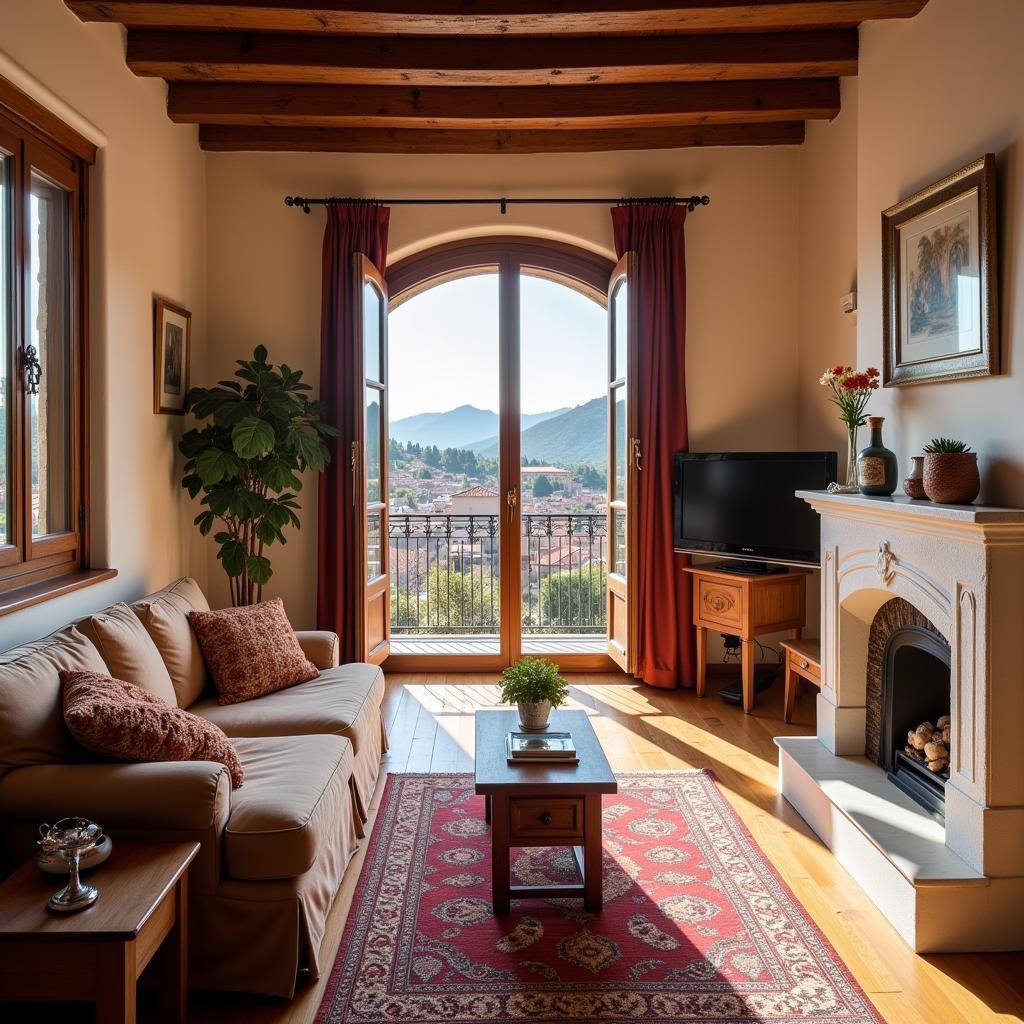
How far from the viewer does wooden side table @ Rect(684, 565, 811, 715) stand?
435 centimetres

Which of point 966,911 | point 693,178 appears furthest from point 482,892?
point 693,178

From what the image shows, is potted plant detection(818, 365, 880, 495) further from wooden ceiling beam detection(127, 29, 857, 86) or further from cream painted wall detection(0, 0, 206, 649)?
cream painted wall detection(0, 0, 206, 649)

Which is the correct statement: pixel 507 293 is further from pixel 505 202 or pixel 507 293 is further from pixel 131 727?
pixel 131 727

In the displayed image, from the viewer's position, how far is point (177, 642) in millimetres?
3082

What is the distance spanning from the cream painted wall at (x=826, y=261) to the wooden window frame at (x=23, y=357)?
366cm

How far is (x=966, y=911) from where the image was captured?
2.28 meters

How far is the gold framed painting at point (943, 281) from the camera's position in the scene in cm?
253

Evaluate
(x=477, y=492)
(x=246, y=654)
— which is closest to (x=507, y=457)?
(x=477, y=492)

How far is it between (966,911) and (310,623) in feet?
12.3

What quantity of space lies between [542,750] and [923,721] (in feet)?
4.82

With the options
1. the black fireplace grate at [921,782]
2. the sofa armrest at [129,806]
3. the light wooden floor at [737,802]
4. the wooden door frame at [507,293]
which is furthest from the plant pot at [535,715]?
the wooden door frame at [507,293]

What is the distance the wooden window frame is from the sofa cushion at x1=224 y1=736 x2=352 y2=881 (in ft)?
3.38

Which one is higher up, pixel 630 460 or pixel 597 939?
pixel 630 460

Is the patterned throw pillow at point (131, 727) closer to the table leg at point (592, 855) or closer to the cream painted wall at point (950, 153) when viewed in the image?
the table leg at point (592, 855)
